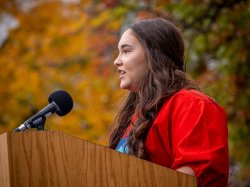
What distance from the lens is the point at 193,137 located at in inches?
108

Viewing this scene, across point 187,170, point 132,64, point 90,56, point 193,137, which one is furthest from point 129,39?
point 90,56

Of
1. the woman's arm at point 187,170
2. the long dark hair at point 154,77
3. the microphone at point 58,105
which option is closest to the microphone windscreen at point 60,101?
the microphone at point 58,105

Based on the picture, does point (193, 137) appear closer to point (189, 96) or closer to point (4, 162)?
point (189, 96)

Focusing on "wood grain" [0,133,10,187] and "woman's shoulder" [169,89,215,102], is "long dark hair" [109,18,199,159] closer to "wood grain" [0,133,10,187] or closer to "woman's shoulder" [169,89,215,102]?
"woman's shoulder" [169,89,215,102]

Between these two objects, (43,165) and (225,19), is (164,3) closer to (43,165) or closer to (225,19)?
(225,19)

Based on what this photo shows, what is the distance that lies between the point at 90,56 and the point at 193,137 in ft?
34.6

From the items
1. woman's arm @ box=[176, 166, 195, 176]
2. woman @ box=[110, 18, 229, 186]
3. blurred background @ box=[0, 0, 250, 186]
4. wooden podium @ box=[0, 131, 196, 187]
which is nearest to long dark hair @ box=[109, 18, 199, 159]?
woman @ box=[110, 18, 229, 186]

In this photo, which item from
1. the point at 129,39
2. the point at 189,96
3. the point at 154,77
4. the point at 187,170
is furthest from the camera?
the point at 129,39

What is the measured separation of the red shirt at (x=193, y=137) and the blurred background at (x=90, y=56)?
15.5 feet

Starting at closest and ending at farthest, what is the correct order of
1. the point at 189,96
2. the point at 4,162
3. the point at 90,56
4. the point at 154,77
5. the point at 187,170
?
the point at 4,162
the point at 187,170
the point at 189,96
the point at 154,77
the point at 90,56

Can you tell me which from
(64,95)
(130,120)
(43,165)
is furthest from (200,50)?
(43,165)

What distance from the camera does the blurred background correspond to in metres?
7.71

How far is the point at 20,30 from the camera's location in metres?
12.0

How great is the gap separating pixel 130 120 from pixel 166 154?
22.9 inches
